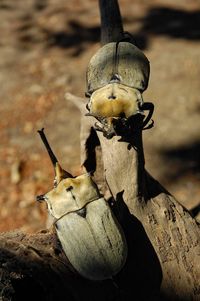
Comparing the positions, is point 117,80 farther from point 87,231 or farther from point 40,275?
point 40,275

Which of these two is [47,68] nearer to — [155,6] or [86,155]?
[155,6]

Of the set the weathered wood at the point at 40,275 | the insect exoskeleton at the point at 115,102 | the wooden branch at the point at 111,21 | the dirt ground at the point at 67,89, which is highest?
the dirt ground at the point at 67,89

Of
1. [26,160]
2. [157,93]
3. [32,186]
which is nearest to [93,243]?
[32,186]

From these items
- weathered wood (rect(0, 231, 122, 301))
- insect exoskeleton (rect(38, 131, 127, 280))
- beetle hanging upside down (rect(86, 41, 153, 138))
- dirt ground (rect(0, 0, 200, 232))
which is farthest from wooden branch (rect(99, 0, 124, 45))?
dirt ground (rect(0, 0, 200, 232))

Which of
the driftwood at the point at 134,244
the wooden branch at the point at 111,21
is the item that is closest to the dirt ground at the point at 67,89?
the driftwood at the point at 134,244

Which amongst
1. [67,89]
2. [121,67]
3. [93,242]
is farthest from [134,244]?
[67,89]

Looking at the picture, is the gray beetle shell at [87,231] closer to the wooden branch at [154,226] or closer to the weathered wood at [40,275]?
the weathered wood at [40,275]
